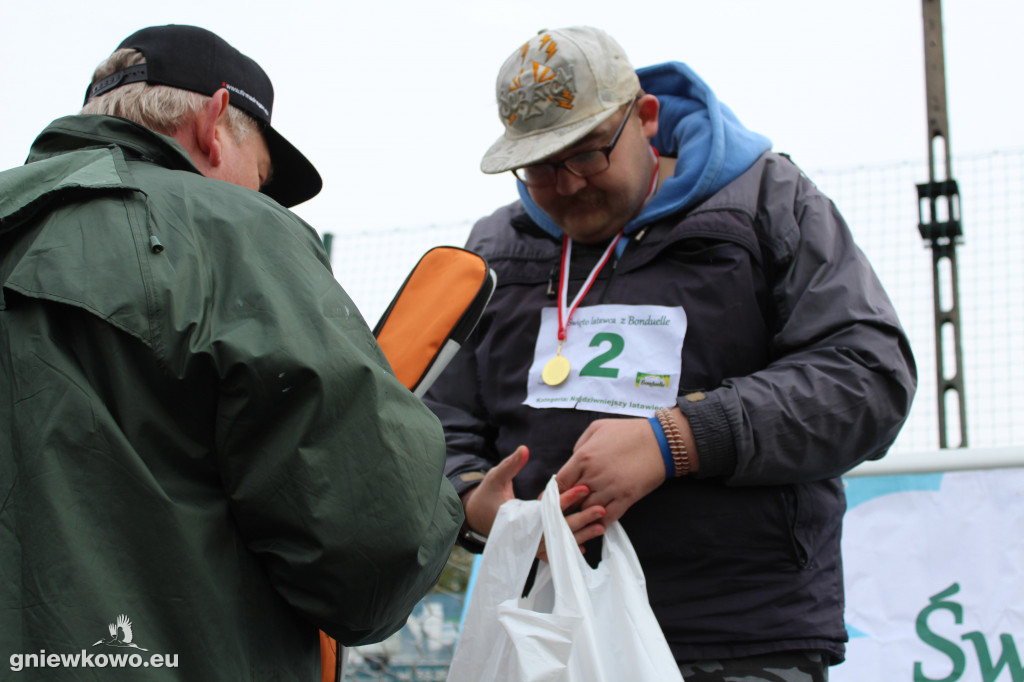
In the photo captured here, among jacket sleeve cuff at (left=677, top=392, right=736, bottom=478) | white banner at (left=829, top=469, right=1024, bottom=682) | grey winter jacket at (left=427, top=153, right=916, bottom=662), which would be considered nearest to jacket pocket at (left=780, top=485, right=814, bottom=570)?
grey winter jacket at (left=427, top=153, right=916, bottom=662)

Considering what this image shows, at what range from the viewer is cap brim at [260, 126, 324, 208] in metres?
1.94

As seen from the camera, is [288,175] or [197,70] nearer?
[197,70]

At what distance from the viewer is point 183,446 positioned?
1260 millimetres

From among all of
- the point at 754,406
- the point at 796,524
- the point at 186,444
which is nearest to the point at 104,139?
the point at 186,444

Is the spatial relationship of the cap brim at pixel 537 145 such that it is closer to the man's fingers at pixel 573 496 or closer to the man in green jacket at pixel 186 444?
the man's fingers at pixel 573 496

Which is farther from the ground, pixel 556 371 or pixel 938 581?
pixel 556 371

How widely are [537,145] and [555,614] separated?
0.99m

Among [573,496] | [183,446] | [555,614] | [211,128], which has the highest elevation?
[211,128]

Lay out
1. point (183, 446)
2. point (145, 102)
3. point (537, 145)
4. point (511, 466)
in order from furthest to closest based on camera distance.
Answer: point (537, 145) < point (511, 466) < point (145, 102) < point (183, 446)

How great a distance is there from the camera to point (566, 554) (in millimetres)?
1864

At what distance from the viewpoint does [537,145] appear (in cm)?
215

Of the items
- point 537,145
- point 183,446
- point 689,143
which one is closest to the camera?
point 183,446

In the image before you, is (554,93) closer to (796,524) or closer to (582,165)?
(582,165)

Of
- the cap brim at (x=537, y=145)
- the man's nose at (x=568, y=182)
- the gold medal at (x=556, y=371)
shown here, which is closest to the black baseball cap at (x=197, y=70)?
the cap brim at (x=537, y=145)
